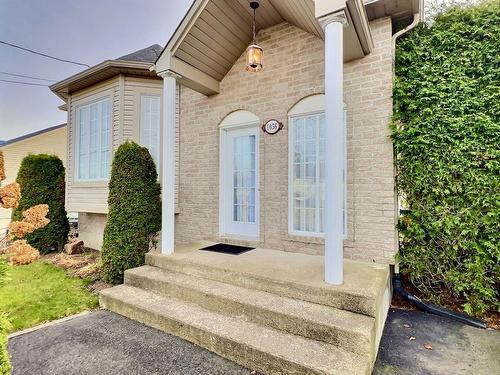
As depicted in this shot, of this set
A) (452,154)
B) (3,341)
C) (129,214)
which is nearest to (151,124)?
(129,214)

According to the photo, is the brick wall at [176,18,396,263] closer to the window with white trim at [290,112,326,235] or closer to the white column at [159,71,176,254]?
the window with white trim at [290,112,326,235]

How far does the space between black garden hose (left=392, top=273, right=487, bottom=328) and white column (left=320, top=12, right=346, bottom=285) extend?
1532 millimetres

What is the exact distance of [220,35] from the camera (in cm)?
484

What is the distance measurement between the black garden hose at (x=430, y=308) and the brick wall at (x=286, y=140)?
45 cm

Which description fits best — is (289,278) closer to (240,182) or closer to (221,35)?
(240,182)

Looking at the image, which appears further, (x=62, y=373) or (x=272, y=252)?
(x=272, y=252)

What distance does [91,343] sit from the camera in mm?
2941

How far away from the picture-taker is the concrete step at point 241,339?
2.24 metres

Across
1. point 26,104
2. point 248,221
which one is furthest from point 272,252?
point 26,104

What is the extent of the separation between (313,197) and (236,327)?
8.14 feet

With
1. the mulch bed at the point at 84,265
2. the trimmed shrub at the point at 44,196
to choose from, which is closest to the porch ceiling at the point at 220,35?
the mulch bed at the point at 84,265

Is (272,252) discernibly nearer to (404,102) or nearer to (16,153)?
(404,102)

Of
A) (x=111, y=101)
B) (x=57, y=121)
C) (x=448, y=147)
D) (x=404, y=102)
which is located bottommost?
(x=448, y=147)

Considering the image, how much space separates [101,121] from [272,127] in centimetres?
459
